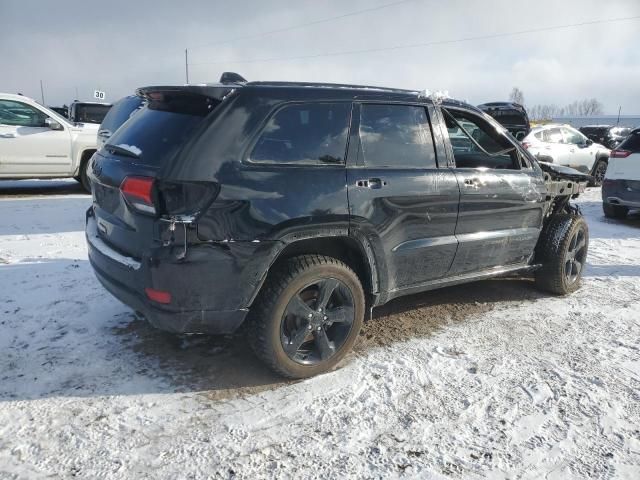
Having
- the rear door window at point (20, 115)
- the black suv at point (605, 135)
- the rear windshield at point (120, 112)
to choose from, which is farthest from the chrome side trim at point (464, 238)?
the black suv at point (605, 135)

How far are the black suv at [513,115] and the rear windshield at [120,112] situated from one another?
7818 millimetres

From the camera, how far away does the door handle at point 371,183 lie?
10.7ft

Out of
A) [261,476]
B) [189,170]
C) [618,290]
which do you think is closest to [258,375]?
[261,476]

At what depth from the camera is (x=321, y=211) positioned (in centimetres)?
306

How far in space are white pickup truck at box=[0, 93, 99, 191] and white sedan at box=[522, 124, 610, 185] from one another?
31.3ft

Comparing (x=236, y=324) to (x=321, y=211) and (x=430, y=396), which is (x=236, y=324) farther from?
(x=430, y=396)

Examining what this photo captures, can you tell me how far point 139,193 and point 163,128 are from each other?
50 centimetres

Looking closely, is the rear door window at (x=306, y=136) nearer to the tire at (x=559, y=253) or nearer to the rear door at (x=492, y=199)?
the rear door at (x=492, y=199)

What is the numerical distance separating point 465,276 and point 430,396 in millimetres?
1319

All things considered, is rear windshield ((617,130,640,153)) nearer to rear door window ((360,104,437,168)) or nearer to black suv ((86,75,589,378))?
black suv ((86,75,589,378))

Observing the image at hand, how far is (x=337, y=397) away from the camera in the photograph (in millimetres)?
3062

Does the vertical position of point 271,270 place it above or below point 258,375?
above

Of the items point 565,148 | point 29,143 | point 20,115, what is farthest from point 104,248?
point 565,148

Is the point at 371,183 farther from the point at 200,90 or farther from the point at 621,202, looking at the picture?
the point at 621,202
